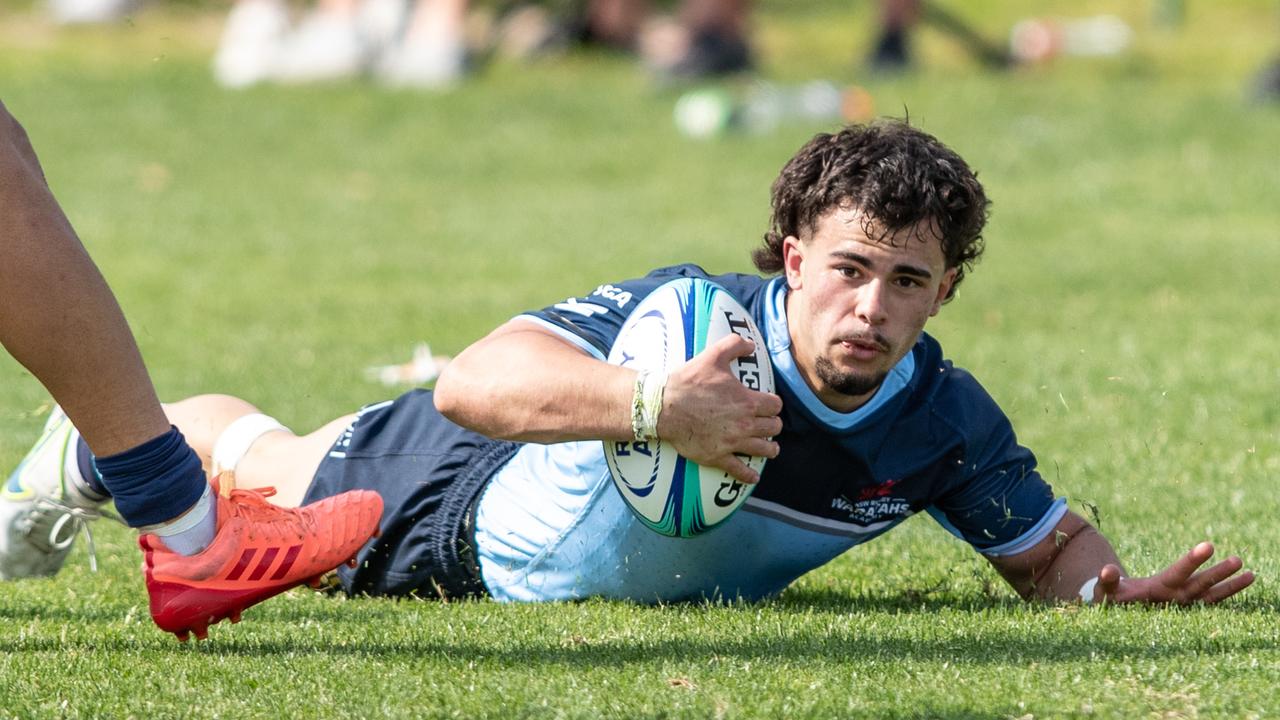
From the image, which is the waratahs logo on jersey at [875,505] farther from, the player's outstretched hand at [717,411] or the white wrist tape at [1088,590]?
the player's outstretched hand at [717,411]

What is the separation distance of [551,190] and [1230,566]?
11.9m

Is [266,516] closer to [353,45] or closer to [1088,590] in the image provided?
[1088,590]

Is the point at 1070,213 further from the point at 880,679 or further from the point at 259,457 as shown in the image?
the point at 880,679

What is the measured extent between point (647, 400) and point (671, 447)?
162 mm

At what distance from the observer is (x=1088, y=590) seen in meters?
4.79

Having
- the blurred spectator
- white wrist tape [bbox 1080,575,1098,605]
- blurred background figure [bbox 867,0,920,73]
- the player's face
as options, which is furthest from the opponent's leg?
blurred background figure [bbox 867,0,920,73]

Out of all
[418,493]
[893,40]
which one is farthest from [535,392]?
[893,40]

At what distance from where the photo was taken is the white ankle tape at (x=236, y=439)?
550 cm

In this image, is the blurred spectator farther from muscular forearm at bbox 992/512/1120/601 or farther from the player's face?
the player's face

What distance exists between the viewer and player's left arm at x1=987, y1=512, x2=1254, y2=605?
4.66 m

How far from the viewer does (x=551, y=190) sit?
16.1m

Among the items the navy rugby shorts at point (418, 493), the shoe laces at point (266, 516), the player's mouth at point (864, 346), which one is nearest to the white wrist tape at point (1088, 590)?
the player's mouth at point (864, 346)

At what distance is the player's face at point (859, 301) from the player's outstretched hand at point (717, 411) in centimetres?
32

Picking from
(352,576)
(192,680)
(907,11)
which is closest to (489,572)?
(352,576)
